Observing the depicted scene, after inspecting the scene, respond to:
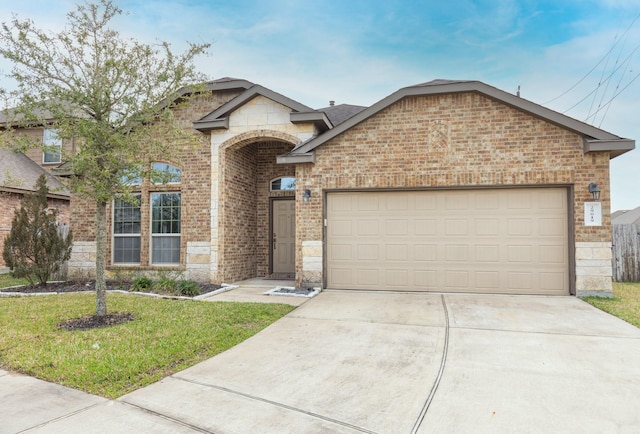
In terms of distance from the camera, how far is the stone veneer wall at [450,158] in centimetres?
833

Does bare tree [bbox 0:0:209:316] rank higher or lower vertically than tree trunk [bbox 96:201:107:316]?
higher

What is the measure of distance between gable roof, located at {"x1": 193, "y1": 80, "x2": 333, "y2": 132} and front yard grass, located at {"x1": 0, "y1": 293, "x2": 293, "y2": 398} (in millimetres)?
4765

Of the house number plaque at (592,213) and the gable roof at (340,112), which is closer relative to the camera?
the house number plaque at (592,213)

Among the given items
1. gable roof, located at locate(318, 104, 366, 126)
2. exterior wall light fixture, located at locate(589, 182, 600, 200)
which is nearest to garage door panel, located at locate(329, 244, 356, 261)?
gable roof, located at locate(318, 104, 366, 126)

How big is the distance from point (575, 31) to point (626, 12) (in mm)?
4158

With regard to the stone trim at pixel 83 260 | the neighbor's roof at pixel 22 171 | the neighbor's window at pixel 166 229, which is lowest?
the stone trim at pixel 83 260

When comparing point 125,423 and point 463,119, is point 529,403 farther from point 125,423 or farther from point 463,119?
point 463,119

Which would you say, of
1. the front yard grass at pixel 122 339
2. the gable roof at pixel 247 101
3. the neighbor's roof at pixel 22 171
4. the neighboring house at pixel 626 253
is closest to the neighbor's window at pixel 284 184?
the gable roof at pixel 247 101

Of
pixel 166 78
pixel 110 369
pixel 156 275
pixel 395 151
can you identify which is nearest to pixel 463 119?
pixel 395 151

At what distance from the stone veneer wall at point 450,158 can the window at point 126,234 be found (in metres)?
5.01

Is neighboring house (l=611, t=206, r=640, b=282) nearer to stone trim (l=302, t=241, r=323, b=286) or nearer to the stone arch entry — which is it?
stone trim (l=302, t=241, r=323, b=286)

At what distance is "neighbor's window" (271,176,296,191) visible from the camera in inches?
474

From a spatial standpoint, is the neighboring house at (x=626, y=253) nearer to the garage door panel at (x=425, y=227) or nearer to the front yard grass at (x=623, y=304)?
the front yard grass at (x=623, y=304)

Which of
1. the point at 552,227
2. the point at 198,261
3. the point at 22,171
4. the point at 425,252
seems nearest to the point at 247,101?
the point at 198,261
